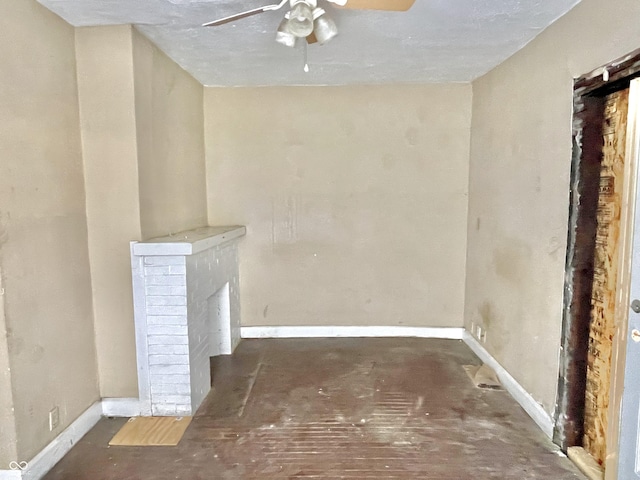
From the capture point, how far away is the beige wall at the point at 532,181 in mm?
2176

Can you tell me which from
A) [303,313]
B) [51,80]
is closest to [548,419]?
[303,313]

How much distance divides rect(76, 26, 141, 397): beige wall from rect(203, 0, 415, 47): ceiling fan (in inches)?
34.8

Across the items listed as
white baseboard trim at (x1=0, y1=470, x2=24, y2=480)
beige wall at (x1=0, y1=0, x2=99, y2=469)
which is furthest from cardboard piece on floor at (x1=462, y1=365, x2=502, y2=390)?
white baseboard trim at (x1=0, y1=470, x2=24, y2=480)

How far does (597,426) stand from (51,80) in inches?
142

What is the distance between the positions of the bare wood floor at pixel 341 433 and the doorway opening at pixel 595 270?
30 cm

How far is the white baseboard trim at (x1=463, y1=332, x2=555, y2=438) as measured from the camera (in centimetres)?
254

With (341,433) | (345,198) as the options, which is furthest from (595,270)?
(345,198)

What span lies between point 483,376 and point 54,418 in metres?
3.02

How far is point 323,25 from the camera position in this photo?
2119 mm

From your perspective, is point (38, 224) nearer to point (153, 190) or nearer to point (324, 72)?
point (153, 190)

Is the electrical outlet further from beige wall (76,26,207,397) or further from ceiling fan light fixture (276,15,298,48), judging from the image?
ceiling fan light fixture (276,15,298,48)

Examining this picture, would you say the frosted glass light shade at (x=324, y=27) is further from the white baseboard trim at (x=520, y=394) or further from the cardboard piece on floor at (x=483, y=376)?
the cardboard piece on floor at (x=483, y=376)

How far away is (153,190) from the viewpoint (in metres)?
2.88

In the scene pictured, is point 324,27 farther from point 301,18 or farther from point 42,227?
point 42,227
